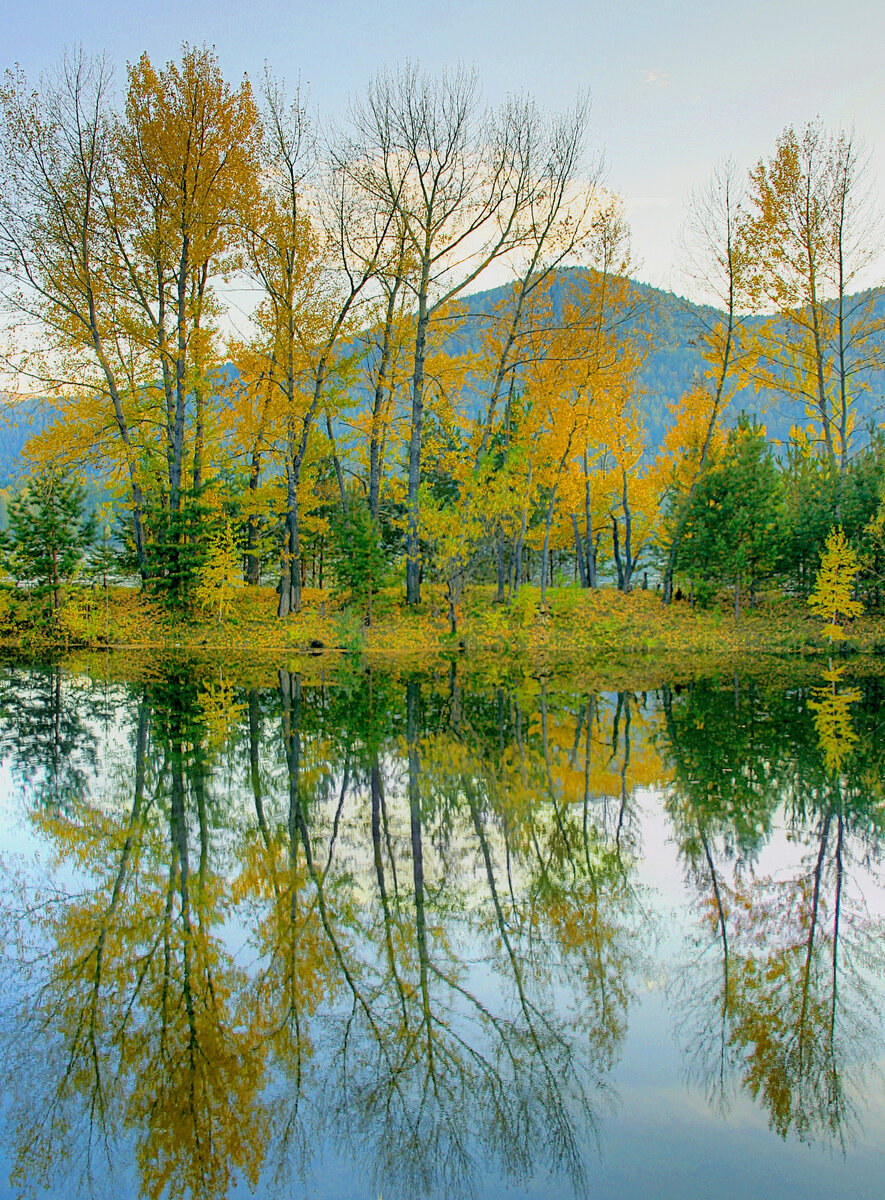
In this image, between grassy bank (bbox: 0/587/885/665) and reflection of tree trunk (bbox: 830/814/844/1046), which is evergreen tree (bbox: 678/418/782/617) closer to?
grassy bank (bbox: 0/587/885/665)

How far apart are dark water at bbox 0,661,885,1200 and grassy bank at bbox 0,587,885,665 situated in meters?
12.3

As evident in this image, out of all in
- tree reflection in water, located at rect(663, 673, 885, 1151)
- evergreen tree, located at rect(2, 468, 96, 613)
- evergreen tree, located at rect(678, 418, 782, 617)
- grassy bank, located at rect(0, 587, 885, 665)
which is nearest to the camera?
tree reflection in water, located at rect(663, 673, 885, 1151)

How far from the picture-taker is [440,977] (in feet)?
15.0

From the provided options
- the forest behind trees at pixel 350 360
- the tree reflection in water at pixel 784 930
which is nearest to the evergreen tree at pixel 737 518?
the forest behind trees at pixel 350 360

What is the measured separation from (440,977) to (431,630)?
17.9 m

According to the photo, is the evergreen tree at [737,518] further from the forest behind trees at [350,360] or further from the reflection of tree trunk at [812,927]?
the reflection of tree trunk at [812,927]

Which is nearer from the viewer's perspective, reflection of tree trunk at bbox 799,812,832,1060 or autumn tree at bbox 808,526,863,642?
reflection of tree trunk at bbox 799,812,832,1060

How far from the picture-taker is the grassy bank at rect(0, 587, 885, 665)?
21.8m

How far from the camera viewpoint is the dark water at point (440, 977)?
10.8ft

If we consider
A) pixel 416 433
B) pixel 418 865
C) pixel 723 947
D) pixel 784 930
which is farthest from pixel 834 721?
pixel 416 433

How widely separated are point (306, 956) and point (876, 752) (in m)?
8.15

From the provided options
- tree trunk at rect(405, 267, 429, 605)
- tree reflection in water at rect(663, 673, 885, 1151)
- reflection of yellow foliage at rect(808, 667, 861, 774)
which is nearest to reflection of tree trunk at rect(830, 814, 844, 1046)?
tree reflection in water at rect(663, 673, 885, 1151)

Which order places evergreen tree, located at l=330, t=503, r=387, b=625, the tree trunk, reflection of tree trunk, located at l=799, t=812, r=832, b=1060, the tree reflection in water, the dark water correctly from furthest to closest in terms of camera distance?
the tree trunk < evergreen tree, located at l=330, t=503, r=387, b=625 < reflection of tree trunk, located at l=799, t=812, r=832, b=1060 < the tree reflection in water < the dark water

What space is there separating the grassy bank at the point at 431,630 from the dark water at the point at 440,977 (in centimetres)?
1235
